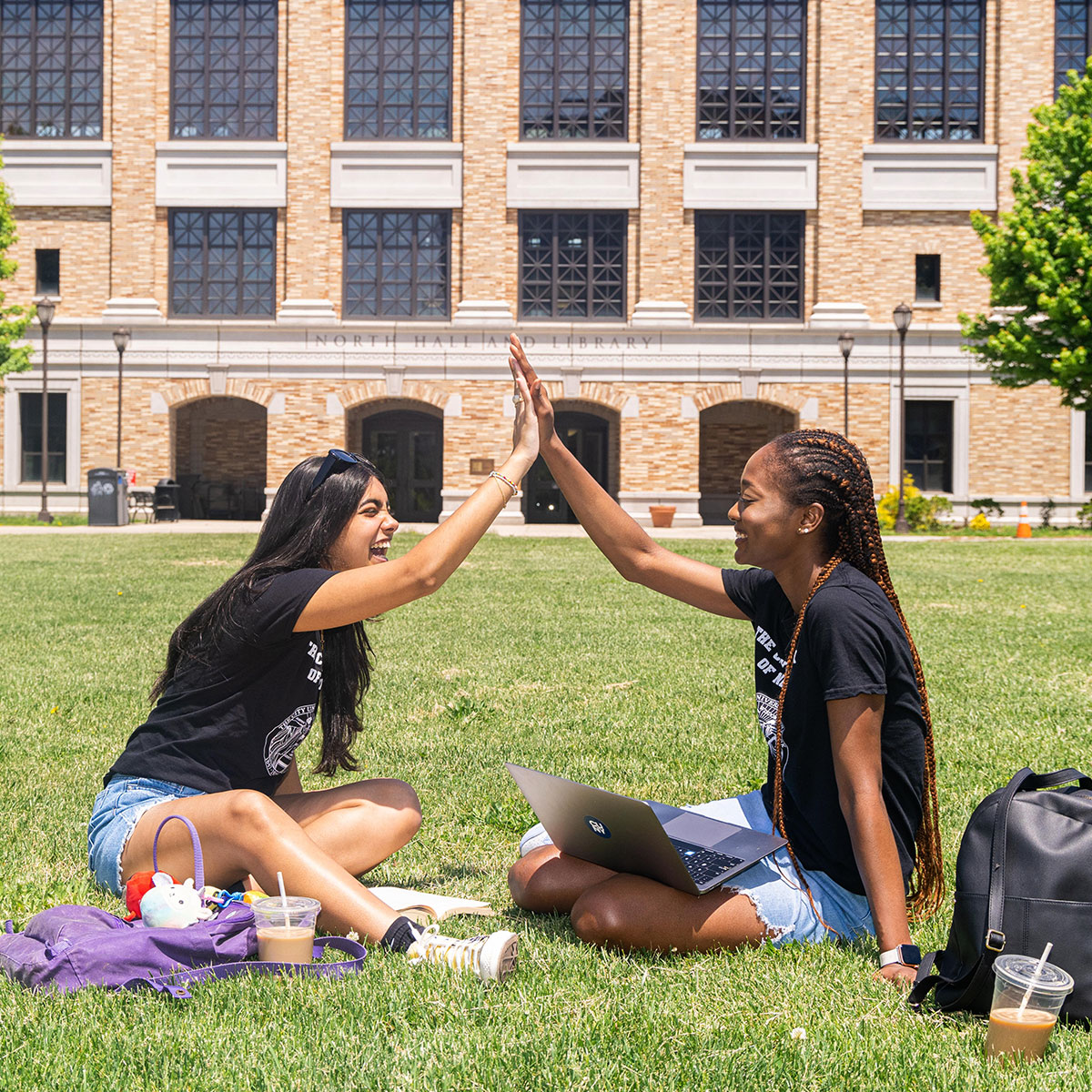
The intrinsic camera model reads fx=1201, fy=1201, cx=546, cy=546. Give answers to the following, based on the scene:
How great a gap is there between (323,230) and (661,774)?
28858 mm

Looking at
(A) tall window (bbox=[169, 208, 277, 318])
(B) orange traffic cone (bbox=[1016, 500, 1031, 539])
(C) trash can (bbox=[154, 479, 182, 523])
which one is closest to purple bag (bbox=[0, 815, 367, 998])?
(B) orange traffic cone (bbox=[1016, 500, 1031, 539])

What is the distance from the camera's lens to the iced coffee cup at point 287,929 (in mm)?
3301

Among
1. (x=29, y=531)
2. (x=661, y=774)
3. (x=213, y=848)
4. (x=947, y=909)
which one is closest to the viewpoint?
(x=213, y=848)

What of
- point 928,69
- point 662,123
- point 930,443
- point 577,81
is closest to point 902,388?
point 930,443

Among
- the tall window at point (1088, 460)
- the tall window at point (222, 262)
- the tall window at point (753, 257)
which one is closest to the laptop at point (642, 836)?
the tall window at point (753, 257)

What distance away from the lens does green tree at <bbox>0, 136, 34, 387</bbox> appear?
2992cm

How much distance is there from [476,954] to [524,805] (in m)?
2.11

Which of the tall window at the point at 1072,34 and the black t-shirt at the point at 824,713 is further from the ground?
the tall window at the point at 1072,34

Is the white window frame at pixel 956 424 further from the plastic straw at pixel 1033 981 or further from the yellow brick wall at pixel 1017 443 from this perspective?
the plastic straw at pixel 1033 981

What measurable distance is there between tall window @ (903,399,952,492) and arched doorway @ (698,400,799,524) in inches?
169

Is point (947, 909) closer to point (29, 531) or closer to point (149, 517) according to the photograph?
point (29, 531)

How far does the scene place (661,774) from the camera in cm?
593

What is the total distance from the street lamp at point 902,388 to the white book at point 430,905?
26289 millimetres

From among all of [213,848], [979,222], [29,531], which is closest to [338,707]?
[213,848]
